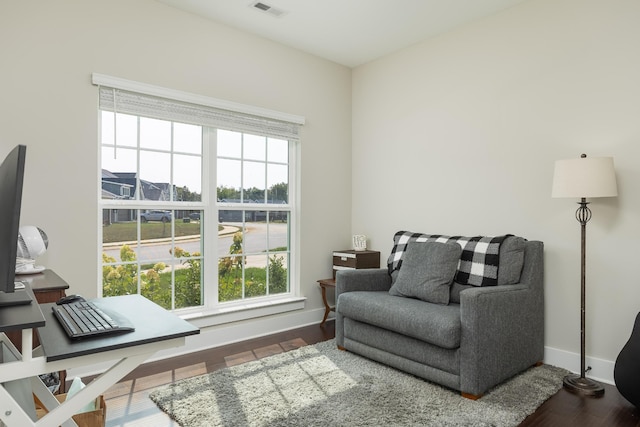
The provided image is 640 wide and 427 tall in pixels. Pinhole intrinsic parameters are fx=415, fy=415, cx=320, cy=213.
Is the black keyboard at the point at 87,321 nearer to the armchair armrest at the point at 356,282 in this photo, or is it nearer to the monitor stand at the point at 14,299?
the monitor stand at the point at 14,299

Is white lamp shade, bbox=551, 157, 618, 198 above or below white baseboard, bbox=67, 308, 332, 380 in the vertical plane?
above

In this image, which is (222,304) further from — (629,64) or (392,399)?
(629,64)

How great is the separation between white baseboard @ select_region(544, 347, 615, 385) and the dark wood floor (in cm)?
10

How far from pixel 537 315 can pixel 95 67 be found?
3572 millimetres

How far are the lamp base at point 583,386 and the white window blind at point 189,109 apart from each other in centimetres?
295

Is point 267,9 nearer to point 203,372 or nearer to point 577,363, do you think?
point 203,372

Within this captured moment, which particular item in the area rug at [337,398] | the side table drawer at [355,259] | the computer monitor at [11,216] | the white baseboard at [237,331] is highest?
the computer monitor at [11,216]

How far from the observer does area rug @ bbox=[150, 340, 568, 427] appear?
2.22 metres

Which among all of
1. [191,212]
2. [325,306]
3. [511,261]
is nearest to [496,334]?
[511,261]

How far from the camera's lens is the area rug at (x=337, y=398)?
2.22m

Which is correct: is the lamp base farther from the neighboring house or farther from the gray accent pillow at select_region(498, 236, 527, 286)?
the neighboring house

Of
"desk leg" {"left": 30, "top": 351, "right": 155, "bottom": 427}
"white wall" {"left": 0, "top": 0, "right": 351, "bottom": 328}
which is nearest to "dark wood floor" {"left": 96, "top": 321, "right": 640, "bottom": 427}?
"white wall" {"left": 0, "top": 0, "right": 351, "bottom": 328}

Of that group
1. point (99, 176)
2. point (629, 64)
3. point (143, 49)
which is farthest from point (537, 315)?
point (143, 49)

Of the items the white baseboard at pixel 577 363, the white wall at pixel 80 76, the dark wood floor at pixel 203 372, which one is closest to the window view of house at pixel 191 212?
the white wall at pixel 80 76
